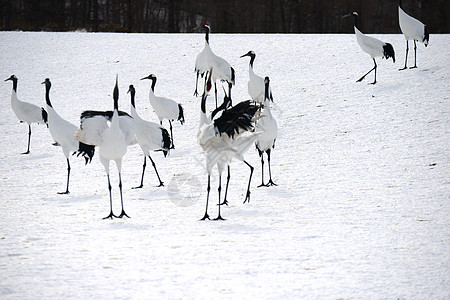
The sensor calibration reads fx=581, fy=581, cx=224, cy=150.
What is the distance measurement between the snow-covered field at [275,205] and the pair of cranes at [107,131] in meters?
0.55

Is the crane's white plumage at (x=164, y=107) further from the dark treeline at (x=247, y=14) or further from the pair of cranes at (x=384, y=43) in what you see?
the dark treeline at (x=247, y=14)

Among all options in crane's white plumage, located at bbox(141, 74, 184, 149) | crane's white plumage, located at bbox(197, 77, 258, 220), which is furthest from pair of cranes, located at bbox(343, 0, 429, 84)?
crane's white plumage, located at bbox(197, 77, 258, 220)

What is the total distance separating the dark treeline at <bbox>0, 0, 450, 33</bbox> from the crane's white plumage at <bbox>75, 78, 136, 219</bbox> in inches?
892

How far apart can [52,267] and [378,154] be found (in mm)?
5471

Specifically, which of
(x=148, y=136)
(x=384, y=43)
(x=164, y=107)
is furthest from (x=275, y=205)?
(x=384, y=43)

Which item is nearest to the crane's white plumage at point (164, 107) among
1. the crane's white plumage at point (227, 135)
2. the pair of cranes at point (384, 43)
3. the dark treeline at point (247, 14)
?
the crane's white plumage at point (227, 135)

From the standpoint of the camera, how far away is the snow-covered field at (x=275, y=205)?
4.44 meters

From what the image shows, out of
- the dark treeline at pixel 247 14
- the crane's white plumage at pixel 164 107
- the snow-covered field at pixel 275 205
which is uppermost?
the dark treeline at pixel 247 14

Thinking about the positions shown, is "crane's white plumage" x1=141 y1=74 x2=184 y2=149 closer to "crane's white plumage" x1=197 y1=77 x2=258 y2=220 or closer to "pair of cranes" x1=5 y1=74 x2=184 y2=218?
"pair of cranes" x1=5 y1=74 x2=184 y2=218

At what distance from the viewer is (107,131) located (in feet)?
21.1

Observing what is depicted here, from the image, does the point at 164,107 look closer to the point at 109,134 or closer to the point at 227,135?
the point at 109,134

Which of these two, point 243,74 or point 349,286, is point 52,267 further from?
point 243,74

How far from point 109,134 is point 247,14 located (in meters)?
25.8

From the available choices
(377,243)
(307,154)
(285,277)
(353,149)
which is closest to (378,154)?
(353,149)
